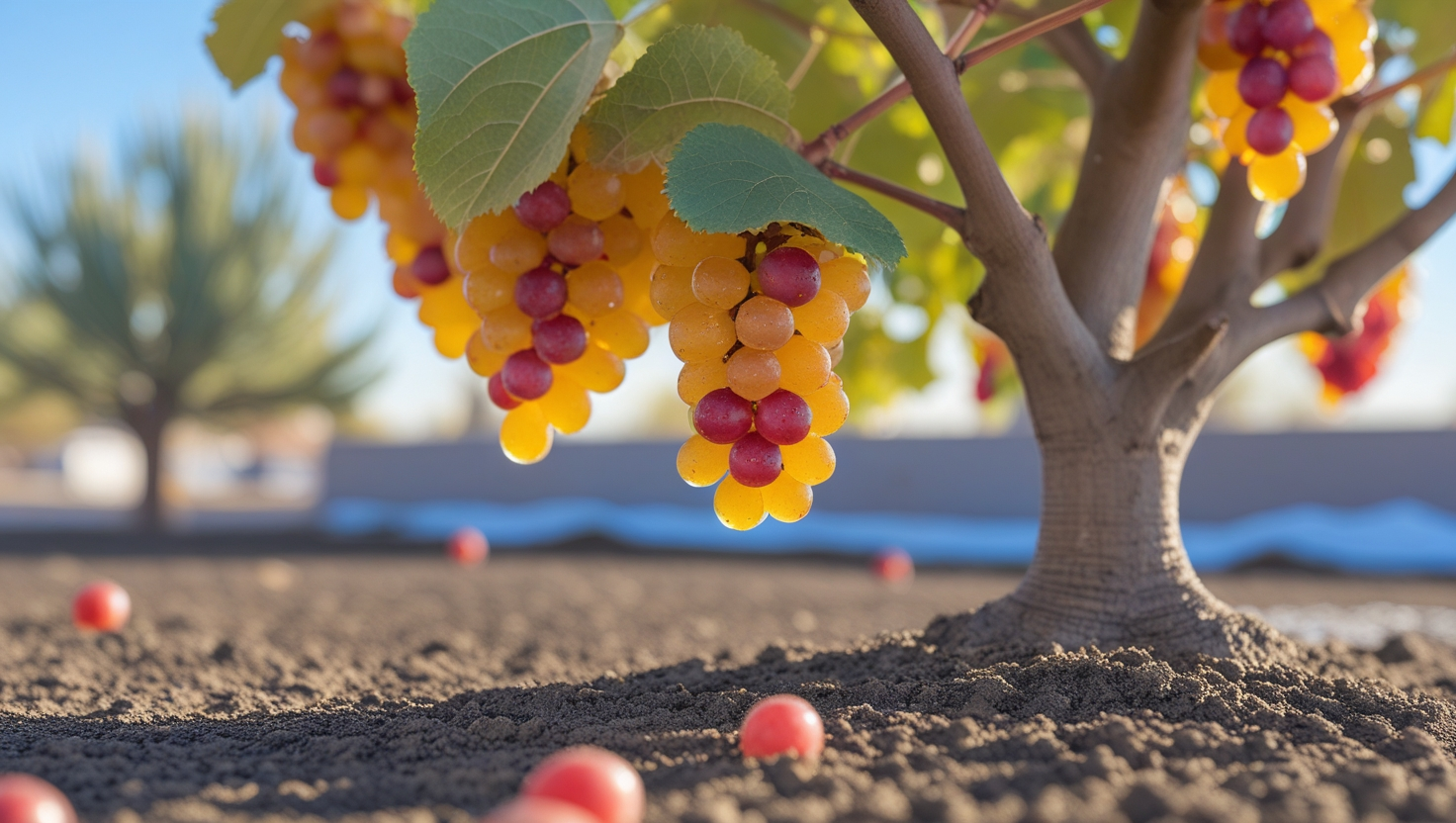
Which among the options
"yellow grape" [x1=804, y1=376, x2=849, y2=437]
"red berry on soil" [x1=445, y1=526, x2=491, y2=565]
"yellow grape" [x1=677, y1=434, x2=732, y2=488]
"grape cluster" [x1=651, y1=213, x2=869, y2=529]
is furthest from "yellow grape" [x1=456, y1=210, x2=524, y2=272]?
"red berry on soil" [x1=445, y1=526, x2=491, y2=565]

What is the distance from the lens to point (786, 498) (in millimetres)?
1601

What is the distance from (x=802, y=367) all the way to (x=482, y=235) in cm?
66

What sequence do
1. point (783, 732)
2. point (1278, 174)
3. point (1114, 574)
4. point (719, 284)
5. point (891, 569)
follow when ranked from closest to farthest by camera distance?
1. point (783, 732)
2. point (719, 284)
3. point (1278, 174)
4. point (1114, 574)
5. point (891, 569)

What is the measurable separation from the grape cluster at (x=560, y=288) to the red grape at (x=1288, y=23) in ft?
3.85

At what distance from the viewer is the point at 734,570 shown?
7176 millimetres

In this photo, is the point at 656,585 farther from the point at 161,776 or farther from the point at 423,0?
the point at 161,776

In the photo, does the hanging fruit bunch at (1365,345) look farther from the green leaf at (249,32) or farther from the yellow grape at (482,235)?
the green leaf at (249,32)

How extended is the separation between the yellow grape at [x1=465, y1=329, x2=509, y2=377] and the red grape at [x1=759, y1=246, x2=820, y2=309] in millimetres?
589

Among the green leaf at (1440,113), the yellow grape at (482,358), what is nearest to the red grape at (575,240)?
the yellow grape at (482,358)

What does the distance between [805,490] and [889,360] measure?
2419mm

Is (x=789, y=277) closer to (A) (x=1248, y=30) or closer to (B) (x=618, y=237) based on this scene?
(B) (x=618, y=237)

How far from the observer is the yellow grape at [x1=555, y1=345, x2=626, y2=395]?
1914mm

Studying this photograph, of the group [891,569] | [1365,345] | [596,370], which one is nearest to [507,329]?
[596,370]

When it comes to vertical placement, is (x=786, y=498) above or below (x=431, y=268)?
below
